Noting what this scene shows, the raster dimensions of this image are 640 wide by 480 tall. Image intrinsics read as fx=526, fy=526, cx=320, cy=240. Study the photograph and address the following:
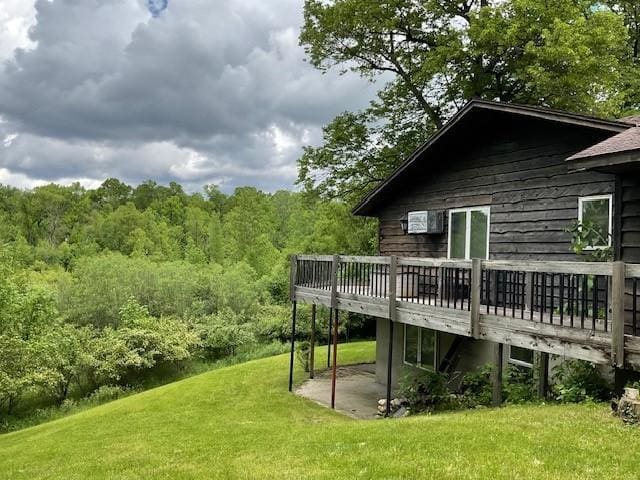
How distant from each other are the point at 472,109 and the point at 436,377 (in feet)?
18.4

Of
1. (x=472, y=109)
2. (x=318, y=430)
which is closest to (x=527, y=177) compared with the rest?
(x=472, y=109)

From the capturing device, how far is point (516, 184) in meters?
10.5

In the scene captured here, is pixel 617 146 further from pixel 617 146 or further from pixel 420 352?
pixel 420 352

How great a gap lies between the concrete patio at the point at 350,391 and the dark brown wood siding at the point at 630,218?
6.12 meters

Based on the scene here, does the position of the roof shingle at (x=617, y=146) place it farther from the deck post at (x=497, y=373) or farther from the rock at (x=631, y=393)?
the deck post at (x=497, y=373)

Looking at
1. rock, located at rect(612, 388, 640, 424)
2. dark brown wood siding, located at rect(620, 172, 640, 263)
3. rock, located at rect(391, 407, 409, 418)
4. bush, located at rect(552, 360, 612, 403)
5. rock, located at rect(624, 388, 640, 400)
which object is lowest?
rock, located at rect(391, 407, 409, 418)

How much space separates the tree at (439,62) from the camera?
16203mm

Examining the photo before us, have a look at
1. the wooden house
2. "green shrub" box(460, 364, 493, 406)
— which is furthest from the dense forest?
"green shrub" box(460, 364, 493, 406)

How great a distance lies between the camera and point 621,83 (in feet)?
63.8

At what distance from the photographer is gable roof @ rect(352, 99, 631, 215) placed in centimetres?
857

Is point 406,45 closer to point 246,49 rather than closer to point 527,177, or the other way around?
point 246,49

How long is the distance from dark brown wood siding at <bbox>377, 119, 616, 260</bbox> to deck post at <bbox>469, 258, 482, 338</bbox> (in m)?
2.42

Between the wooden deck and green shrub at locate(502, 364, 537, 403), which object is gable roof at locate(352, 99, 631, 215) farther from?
green shrub at locate(502, 364, 537, 403)

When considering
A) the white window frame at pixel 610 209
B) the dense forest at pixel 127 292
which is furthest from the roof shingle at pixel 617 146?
the dense forest at pixel 127 292
